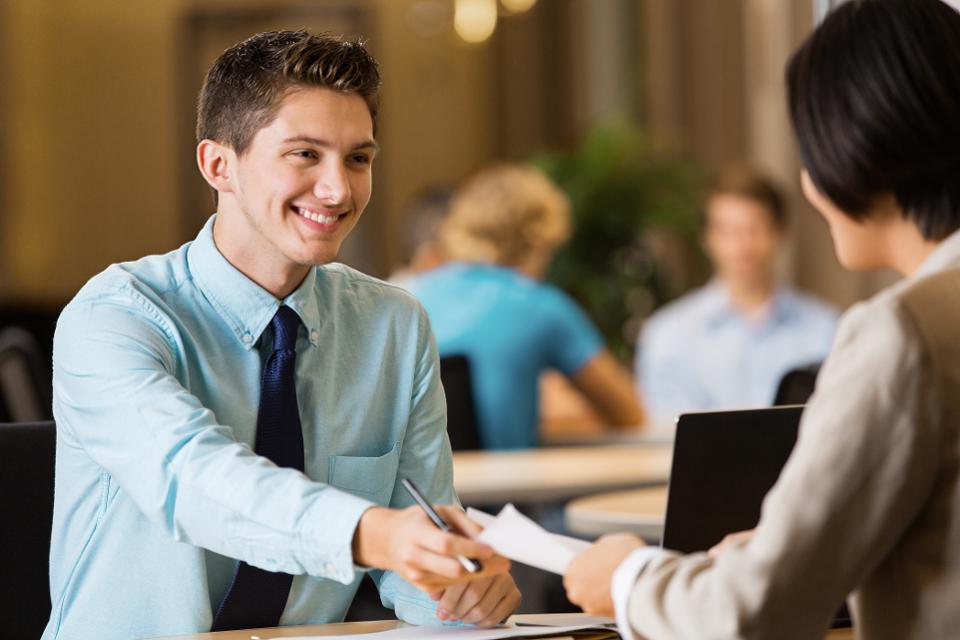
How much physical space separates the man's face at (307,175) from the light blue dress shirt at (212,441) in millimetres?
79

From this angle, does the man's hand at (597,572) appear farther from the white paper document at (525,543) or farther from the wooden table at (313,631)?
the wooden table at (313,631)

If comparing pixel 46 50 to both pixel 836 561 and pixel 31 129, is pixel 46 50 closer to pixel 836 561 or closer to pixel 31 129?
pixel 31 129

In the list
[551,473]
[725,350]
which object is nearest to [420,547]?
[551,473]

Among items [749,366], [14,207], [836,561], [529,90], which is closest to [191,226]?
[14,207]

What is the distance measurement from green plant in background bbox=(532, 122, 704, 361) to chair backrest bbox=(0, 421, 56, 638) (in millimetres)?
5357

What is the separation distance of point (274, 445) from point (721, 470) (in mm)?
525

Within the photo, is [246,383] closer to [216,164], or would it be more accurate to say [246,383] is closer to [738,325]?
[216,164]

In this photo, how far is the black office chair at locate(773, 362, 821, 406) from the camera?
2719mm

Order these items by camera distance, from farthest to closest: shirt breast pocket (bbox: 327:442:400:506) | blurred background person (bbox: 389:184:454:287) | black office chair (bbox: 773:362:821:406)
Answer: blurred background person (bbox: 389:184:454:287), black office chair (bbox: 773:362:821:406), shirt breast pocket (bbox: 327:442:400:506)

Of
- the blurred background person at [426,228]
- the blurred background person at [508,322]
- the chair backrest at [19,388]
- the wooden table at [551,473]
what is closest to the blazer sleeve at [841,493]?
the wooden table at [551,473]

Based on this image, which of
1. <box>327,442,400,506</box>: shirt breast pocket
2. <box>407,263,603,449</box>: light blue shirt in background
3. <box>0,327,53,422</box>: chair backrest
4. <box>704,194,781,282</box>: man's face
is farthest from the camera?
<box>704,194,781,282</box>: man's face

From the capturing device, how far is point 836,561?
109 cm

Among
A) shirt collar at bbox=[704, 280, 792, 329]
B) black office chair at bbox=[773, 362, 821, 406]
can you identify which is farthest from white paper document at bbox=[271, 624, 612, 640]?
shirt collar at bbox=[704, 280, 792, 329]

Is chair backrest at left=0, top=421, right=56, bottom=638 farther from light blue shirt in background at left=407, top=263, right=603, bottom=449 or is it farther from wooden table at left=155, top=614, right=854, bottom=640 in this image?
light blue shirt in background at left=407, top=263, right=603, bottom=449
